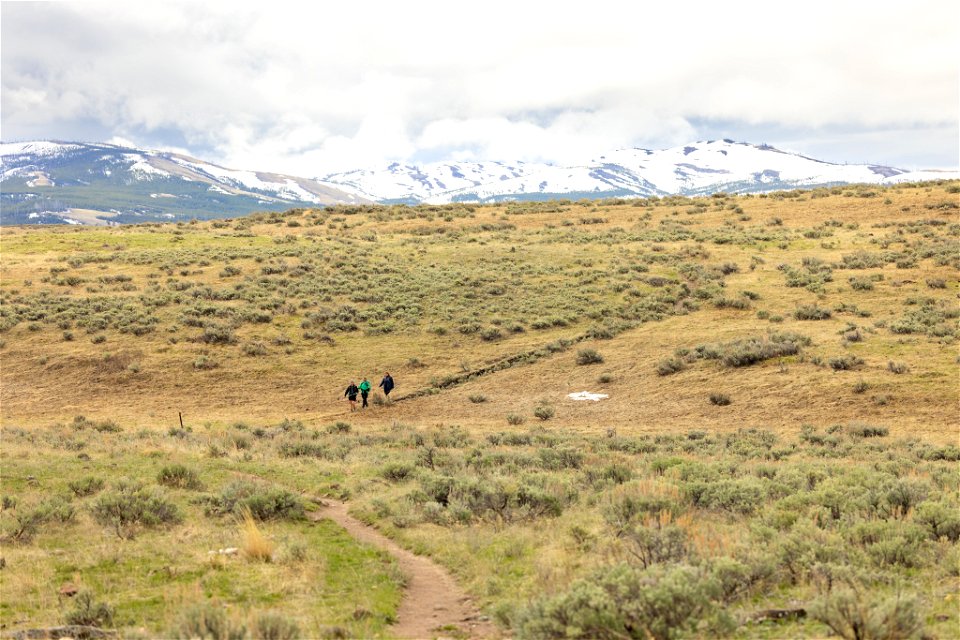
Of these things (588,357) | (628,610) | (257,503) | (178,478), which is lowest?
(588,357)

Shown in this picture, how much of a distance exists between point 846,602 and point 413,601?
A: 5688 millimetres

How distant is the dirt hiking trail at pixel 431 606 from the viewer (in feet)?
26.9

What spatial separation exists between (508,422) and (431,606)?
59.2 feet

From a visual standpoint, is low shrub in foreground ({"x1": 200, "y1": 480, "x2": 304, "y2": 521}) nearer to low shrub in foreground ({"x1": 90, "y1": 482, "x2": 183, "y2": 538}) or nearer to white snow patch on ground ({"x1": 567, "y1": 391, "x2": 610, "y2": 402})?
low shrub in foreground ({"x1": 90, "y1": 482, "x2": 183, "y2": 538})

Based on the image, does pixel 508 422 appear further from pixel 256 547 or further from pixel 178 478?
pixel 256 547

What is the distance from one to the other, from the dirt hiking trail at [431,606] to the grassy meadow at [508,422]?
0.33m

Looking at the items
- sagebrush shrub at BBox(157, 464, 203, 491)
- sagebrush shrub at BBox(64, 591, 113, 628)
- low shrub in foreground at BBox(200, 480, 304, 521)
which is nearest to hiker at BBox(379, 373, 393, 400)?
sagebrush shrub at BBox(157, 464, 203, 491)

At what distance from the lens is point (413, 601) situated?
9297 millimetres

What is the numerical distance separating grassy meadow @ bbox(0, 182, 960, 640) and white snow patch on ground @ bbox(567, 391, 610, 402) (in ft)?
1.59

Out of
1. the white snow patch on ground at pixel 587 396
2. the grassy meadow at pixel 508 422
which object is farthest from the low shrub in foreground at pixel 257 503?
the white snow patch on ground at pixel 587 396

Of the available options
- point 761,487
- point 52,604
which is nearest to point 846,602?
point 761,487

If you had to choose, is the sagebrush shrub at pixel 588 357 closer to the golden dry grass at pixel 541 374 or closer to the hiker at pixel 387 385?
the golden dry grass at pixel 541 374

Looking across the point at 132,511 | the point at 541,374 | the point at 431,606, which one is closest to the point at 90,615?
the point at 431,606

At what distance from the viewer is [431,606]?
911 cm
